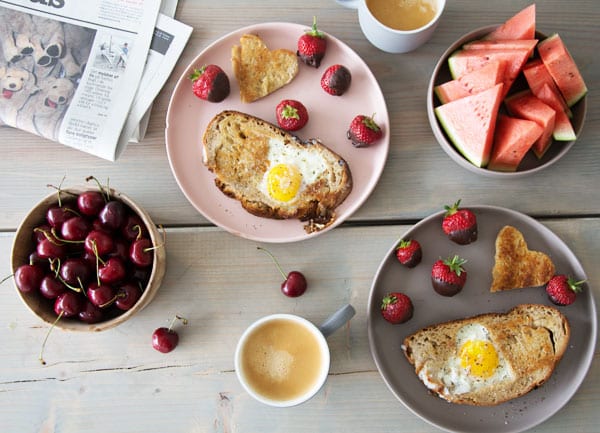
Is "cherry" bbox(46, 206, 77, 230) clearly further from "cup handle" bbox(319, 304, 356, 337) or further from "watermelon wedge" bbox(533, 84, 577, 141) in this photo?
"watermelon wedge" bbox(533, 84, 577, 141)

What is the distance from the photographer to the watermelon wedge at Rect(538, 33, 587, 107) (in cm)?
155

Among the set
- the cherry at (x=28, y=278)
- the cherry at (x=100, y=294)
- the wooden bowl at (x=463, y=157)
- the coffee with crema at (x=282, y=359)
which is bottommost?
the coffee with crema at (x=282, y=359)

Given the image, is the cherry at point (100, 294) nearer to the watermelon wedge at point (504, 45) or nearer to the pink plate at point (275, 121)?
the pink plate at point (275, 121)

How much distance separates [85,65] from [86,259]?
2.01ft

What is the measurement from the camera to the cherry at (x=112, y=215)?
4.80 feet

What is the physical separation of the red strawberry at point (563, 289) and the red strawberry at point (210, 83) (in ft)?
3.43

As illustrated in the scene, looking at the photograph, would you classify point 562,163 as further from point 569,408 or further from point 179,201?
point 179,201

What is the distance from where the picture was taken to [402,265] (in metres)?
1.61

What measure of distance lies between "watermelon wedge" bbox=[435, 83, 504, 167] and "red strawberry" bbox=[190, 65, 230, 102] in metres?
0.60

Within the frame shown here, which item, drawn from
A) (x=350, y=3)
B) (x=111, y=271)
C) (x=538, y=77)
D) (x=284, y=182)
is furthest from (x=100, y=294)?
(x=538, y=77)

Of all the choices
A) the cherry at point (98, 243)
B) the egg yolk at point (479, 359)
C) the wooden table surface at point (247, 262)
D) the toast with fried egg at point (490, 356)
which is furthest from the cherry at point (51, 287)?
the egg yolk at point (479, 359)

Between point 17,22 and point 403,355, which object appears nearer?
point 403,355

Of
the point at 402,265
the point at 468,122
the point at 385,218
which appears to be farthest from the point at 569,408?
the point at 468,122

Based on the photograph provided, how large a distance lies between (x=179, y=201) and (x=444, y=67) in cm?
86
